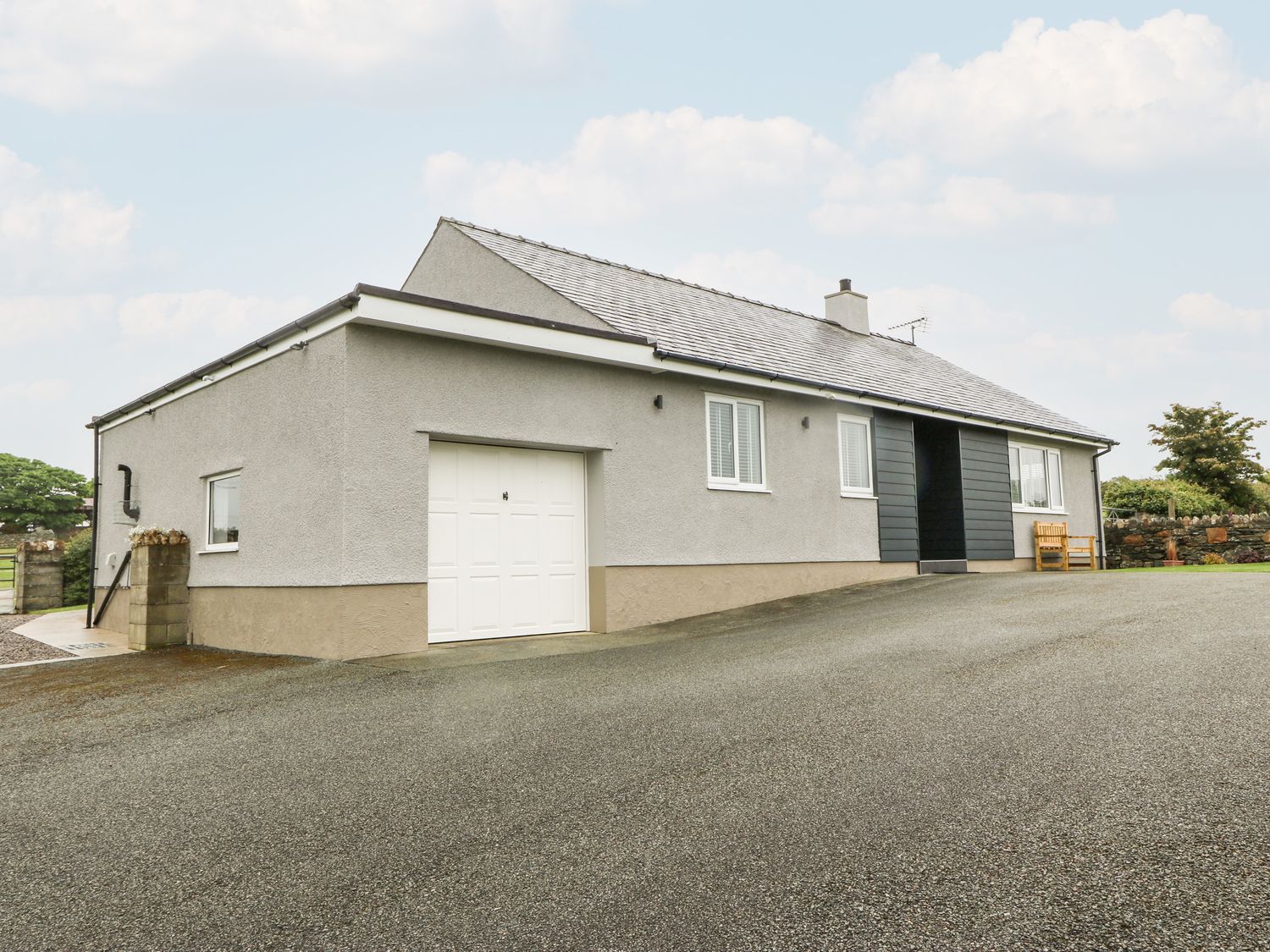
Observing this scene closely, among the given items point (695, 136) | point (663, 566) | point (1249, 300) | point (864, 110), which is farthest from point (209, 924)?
point (1249, 300)

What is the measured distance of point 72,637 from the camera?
1234 cm

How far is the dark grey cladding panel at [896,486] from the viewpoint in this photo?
14.3 metres

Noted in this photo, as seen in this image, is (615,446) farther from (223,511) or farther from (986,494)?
(986,494)

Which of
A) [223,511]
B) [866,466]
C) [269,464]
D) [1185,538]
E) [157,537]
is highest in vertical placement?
[866,466]

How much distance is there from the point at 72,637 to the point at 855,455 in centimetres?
1276

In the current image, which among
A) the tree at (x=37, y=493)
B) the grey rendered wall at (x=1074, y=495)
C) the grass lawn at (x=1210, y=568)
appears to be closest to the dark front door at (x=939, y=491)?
the grey rendered wall at (x=1074, y=495)

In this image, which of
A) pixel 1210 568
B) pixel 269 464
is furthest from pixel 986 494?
pixel 269 464

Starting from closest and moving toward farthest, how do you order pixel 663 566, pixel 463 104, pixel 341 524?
1. pixel 341 524
2. pixel 663 566
3. pixel 463 104

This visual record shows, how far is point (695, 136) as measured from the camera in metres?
18.1

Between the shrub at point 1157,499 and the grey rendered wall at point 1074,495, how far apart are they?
203 inches

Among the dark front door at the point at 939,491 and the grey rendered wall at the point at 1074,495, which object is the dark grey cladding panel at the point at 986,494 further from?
Result: the grey rendered wall at the point at 1074,495

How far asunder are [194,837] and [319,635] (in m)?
5.10

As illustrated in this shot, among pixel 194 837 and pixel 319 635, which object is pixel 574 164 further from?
pixel 194 837

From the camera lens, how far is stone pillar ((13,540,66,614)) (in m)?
18.6
